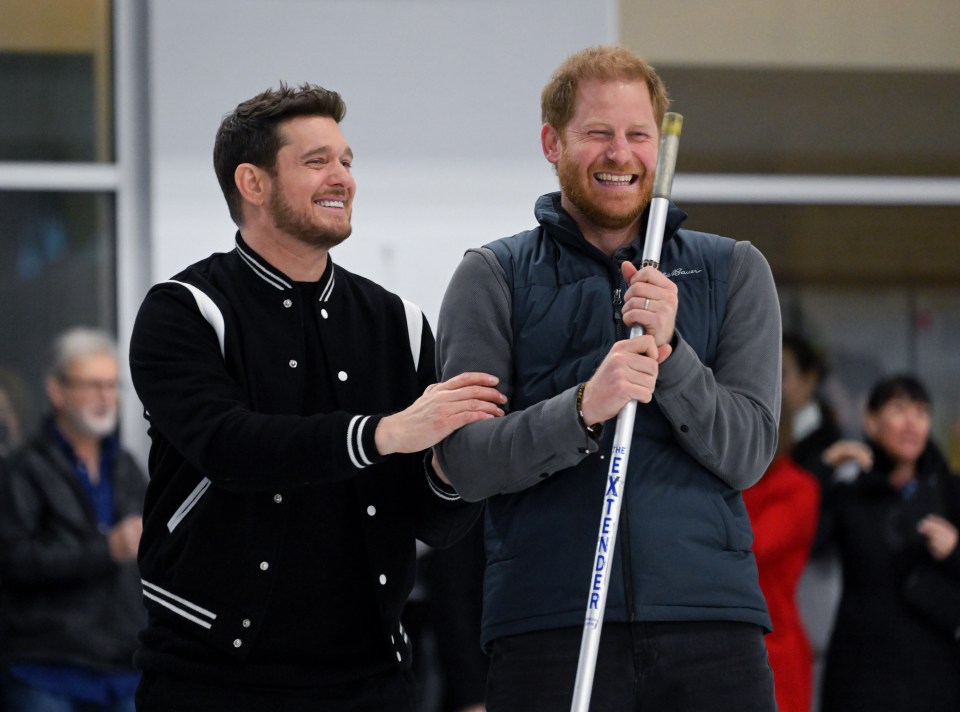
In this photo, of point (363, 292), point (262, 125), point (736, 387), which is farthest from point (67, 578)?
point (736, 387)

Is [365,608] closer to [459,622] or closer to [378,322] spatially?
[378,322]

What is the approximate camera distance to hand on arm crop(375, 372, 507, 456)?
288cm

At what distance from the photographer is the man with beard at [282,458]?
10.3 feet

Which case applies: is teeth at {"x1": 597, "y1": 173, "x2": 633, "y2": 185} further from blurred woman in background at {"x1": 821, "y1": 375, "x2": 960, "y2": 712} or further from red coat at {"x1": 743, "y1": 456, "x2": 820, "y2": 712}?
blurred woman in background at {"x1": 821, "y1": 375, "x2": 960, "y2": 712}

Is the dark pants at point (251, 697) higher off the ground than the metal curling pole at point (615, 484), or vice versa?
the metal curling pole at point (615, 484)

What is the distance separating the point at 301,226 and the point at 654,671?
132cm

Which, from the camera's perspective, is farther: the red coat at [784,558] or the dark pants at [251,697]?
the red coat at [784,558]

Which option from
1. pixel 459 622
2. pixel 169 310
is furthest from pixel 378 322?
pixel 459 622

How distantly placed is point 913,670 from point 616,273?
10.7ft

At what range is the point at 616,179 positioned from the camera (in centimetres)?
302

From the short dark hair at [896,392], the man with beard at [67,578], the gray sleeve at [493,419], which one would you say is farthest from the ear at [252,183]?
the short dark hair at [896,392]

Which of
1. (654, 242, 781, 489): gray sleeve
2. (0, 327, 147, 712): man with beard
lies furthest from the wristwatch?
(0, 327, 147, 712): man with beard

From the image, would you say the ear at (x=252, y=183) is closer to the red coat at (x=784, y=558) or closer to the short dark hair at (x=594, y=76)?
the short dark hair at (x=594, y=76)

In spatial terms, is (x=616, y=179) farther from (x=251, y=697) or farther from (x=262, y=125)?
(x=251, y=697)
